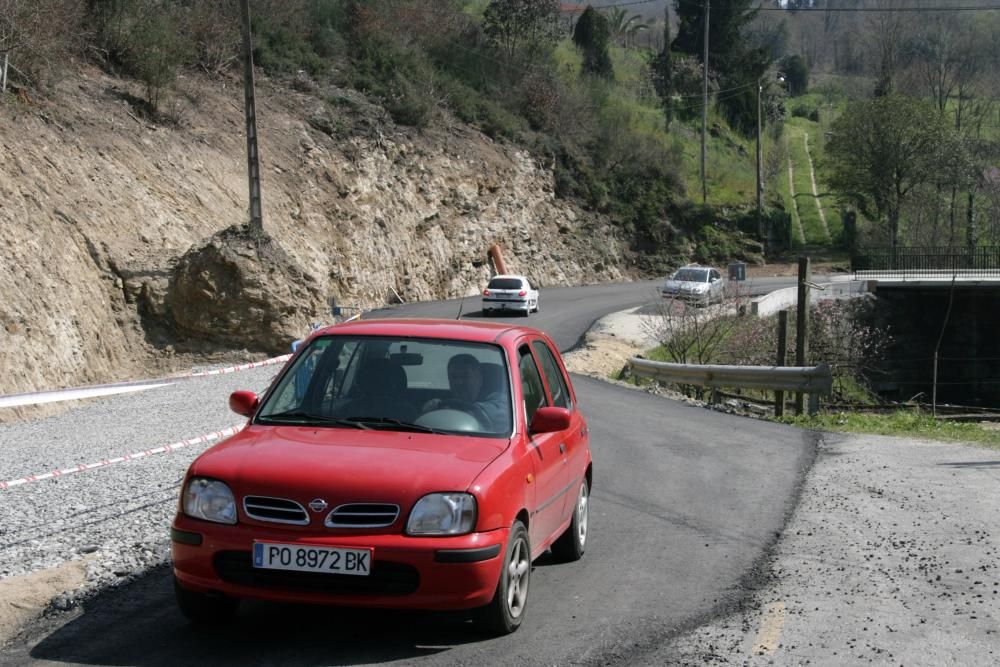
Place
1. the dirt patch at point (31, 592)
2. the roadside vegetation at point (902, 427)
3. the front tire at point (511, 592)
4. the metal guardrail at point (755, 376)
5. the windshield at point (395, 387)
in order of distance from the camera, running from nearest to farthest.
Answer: the front tire at point (511, 592) < the dirt patch at point (31, 592) < the windshield at point (395, 387) < the roadside vegetation at point (902, 427) < the metal guardrail at point (755, 376)

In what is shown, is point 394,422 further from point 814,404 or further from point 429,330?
point 814,404

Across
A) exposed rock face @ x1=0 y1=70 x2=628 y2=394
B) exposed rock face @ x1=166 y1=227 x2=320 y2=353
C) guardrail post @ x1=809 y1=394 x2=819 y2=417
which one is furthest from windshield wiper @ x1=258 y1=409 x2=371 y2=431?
exposed rock face @ x1=166 y1=227 x2=320 y2=353

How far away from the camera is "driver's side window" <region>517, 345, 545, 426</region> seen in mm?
6622

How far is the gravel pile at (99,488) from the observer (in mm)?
6953

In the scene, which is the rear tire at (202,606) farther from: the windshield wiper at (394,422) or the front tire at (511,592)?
the front tire at (511,592)

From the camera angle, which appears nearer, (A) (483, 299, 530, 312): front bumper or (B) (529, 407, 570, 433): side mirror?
(B) (529, 407, 570, 433): side mirror

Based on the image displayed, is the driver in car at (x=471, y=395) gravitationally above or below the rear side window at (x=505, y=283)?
above

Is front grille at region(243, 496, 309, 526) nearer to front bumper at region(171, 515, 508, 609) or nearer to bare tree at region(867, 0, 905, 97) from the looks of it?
front bumper at region(171, 515, 508, 609)

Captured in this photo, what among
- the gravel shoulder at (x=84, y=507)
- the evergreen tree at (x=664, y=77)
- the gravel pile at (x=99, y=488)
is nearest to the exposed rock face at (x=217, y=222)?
the gravel pile at (x=99, y=488)

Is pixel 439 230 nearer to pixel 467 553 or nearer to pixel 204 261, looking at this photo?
pixel 204 261

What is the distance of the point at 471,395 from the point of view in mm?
6438

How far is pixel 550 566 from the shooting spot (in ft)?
24.2

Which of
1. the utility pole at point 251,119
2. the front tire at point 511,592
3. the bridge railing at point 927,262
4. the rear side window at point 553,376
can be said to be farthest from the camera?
the bridge railing at point 927,262

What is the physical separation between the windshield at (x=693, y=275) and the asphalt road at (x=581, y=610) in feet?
102
